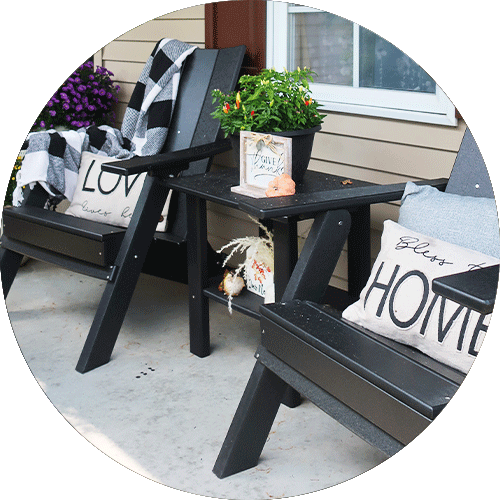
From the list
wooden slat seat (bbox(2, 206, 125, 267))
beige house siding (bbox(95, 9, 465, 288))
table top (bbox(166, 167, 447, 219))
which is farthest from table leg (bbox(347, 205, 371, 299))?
wooden slat seat (bbox(2, 206, 125, 267))

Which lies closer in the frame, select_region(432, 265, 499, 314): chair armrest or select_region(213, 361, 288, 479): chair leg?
select_region(432, 265, 499, 314): chair armrest

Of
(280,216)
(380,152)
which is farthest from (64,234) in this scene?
(380,152)

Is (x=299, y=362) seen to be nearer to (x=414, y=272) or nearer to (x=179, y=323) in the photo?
(x=414, y=272)

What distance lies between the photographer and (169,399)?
207cm

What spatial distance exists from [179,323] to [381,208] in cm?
92

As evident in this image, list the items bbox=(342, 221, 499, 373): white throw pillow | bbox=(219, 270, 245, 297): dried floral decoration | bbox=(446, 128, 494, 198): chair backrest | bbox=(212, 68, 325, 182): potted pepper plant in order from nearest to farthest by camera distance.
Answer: bbox=(342, 221, 499, 373): white throw pillow, bbox=(446, 128, 494, 198): chair backrest, bbox=(212, 68, 325, 182): potted pepper plant, bbox=(219, 270, 245, 297): dried floral decoration

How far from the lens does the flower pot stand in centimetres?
193

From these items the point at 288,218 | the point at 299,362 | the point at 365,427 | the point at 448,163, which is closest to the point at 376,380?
the point at 365,427

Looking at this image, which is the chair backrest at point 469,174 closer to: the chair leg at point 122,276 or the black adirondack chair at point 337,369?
the black adirondack chair at point 337,369

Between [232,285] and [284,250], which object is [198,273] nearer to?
[232,285]

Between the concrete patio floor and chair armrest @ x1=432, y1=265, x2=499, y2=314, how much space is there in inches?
29.3

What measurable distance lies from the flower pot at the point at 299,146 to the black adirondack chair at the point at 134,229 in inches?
16.6

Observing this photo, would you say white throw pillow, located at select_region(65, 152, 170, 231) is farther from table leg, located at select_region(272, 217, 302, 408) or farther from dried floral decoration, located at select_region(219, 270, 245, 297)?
table leg, located at select_region(272, 217, 302, 408)

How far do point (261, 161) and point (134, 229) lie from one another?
0.58m
